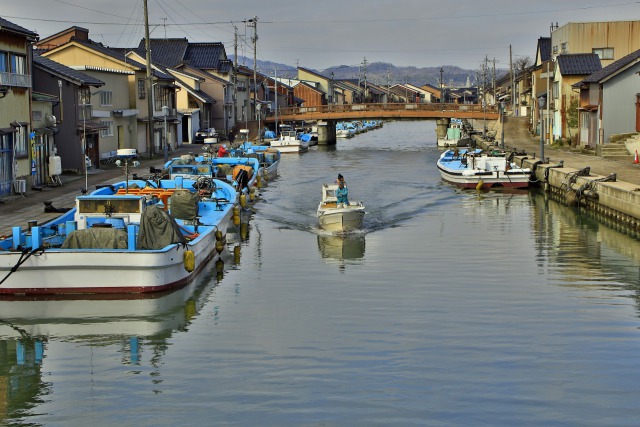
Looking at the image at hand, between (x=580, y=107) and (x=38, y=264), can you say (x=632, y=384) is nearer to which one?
(x=38, y=264)

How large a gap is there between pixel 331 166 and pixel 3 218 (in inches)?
1648

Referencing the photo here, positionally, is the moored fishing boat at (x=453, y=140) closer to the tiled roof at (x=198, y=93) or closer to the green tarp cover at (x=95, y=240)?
the tiled roof at (x=198, y=93)

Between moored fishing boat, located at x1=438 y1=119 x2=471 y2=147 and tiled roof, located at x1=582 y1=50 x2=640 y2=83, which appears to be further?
moored fishing boat, located at x1=438 y1=119 x2=471 y2=147

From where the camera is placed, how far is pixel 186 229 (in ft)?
92.7

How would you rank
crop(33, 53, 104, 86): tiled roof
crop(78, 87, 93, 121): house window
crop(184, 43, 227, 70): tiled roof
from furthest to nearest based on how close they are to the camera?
crop(184, 43, 227, 70): tiled roof < crop(78, 87, 93, 121): house window < crop(33, 53, 104, 86): tiled roof

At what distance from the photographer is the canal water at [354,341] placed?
15875mm

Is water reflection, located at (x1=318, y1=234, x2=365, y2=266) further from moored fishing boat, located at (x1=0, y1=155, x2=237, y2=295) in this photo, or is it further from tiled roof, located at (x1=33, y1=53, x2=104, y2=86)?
tiled roof, located at (x1=33, y1=53, x2=104, y2=86)

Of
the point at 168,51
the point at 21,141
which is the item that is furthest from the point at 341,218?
the point at 168,51

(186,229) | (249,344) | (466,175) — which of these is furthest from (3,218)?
(466,175)

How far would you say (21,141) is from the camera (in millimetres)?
41156

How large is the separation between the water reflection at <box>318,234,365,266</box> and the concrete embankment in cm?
1091

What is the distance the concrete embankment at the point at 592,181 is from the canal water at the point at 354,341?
3.76 meters

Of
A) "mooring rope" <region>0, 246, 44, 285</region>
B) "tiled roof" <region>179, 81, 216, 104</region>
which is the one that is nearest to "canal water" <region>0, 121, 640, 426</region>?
"mooring rope" <region>0, 246, 44, 285</region>

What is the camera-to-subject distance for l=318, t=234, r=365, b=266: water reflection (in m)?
31.2
